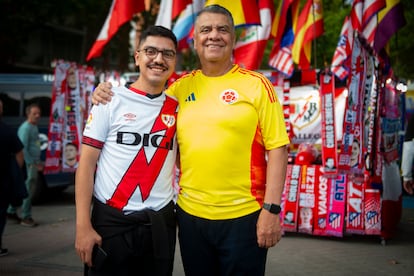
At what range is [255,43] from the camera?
7.88 m

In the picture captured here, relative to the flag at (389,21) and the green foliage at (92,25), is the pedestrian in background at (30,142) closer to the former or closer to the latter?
the flag at (389,21)

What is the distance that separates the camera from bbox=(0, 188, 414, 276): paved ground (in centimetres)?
516

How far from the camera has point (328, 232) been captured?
6.36 metres

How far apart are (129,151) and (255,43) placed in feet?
19.0

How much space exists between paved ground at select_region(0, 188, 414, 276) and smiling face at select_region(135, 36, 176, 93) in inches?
116

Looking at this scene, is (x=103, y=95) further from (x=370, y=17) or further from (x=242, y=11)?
(x=370, y=17)

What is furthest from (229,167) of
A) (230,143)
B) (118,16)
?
(118,16)

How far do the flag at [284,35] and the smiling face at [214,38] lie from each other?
5.94 metres

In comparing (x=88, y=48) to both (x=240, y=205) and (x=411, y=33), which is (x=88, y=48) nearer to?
(x=411, y=33)

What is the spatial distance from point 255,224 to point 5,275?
360 centimetres

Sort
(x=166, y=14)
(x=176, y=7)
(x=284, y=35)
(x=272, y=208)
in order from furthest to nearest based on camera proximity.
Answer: (x=284, y=35) → (x=166, y=14) → (x=176, y=7) → (x=272, y=208)

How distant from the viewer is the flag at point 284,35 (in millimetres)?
8695

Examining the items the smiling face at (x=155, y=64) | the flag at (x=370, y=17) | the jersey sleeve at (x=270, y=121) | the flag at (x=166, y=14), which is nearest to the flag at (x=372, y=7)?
the flag at (x=370, y=17)

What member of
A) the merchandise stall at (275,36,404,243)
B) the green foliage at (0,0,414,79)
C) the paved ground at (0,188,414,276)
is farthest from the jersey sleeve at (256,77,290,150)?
the green foliage at (0,0,414,79)
